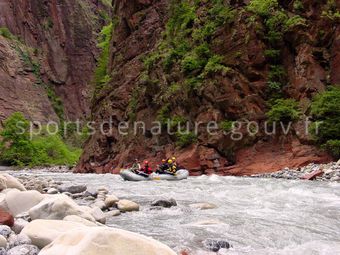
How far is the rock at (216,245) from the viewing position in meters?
5.58

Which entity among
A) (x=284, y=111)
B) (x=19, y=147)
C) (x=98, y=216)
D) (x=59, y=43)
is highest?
(x=59, y=43)

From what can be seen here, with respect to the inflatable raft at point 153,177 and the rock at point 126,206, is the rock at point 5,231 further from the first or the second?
the inflatable raft at point 153,177

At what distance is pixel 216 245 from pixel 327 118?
50.8ft

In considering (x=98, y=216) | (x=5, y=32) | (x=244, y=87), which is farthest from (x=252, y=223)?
(x=5, y=32)

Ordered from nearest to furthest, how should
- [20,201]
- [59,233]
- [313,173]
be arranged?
[59,233]
[20,201]
[313,173]

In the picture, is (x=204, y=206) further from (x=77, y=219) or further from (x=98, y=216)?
(x=77, y=219)

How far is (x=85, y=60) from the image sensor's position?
81688 millimetres

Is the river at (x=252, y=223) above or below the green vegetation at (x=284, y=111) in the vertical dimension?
below

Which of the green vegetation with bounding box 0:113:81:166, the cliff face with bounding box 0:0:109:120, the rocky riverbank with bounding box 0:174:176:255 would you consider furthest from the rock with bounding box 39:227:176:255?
the cliff face with bounding box 0:0:109:120

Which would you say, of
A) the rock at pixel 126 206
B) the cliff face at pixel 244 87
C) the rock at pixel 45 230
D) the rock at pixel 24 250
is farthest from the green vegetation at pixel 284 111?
the rock at pixel 24 250

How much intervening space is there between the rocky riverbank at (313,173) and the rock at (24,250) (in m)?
12.5

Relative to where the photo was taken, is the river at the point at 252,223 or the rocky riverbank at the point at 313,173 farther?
the rocky riverbank at the point at 313,173

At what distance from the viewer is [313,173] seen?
51.4ft

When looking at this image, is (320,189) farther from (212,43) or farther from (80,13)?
(80,13)
